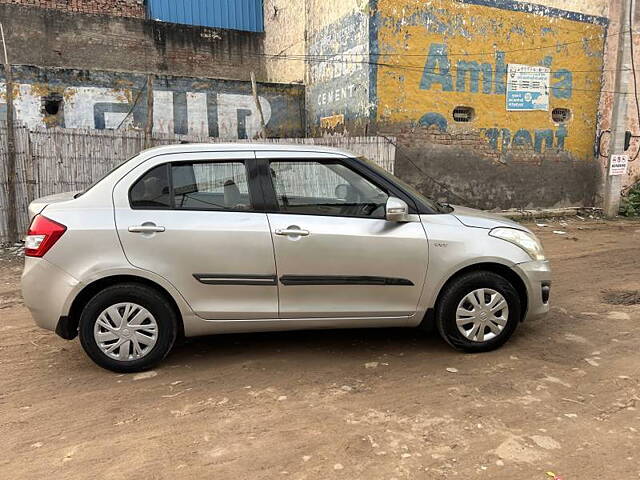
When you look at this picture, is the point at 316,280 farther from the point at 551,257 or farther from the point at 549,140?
the point at 549,140

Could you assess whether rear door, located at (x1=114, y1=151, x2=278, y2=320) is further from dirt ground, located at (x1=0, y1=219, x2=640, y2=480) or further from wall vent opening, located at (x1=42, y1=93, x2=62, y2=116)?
wall vent opening, located at (x1=42, y1=93, x2=62, y2=116)

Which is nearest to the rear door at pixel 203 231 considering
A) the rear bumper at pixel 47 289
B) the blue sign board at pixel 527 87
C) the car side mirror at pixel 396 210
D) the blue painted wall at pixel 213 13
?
the rear bumper at pixel 47 289

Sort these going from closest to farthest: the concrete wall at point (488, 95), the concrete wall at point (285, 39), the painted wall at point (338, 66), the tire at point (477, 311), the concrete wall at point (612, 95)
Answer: the tire at point (477, 311)
the painted wall at point (338, 66)
the concrete wall at point (488, 95)
the concrete wall at point (612, 95)
the concrete wall at point (285, 39)

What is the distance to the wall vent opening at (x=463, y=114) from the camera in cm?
1195

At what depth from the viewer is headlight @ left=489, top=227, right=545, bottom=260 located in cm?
417

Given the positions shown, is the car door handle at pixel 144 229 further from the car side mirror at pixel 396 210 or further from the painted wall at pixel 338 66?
the painted wall at pixel 338 66

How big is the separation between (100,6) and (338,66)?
7307mm

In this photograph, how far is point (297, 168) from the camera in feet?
13.4

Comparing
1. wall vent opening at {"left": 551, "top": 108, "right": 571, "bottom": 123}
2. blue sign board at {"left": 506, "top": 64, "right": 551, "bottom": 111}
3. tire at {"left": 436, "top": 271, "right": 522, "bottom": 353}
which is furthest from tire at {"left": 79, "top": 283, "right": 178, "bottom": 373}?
wall vent opening at {"left": 551, "top": 108, "right": 571, "bottom": 123}

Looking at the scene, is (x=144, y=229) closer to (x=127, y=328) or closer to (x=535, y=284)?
(x=127, y=328)

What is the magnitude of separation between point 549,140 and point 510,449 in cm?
1157

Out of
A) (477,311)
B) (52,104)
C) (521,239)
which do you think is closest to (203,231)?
(477,311)

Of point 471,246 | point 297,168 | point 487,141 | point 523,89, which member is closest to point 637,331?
point 471,246

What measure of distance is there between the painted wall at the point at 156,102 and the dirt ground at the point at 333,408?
7.22 meters
